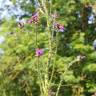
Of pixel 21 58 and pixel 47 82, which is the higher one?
pixel 47 82

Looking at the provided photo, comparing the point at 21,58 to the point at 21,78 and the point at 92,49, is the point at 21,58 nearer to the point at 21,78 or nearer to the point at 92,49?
the point at 21,78

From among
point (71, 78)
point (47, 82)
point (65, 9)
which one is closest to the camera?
point (47, 82)

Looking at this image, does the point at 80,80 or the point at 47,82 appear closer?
the point at 47,82

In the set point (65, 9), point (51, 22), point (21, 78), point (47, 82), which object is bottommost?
point (21, 78)

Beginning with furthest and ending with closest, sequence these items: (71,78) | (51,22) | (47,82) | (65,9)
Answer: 1. (65,9)
2. (71,78)
3. (51,22)
4. (47,82)

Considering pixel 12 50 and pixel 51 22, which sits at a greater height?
pixel 51 22

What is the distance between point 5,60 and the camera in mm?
11727

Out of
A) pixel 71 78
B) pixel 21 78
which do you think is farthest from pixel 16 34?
pixel 71 78

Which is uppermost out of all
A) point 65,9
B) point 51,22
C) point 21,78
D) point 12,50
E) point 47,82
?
point 51,22

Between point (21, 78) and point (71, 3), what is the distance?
244cm

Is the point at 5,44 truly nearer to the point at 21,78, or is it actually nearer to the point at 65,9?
the point at 21,78

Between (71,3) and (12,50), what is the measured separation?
6.47 feet

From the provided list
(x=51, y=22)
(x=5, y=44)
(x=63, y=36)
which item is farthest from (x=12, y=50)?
(x=51, y=22)

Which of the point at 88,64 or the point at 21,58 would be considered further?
the point at 21,58
